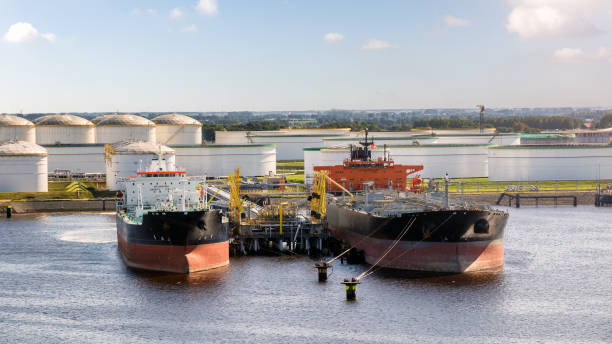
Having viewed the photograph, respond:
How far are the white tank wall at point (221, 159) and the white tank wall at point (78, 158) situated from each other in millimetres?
7370

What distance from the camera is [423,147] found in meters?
83.4

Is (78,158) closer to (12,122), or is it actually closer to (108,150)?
(12,122)

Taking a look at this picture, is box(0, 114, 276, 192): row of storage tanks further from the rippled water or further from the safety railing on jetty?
the rippled water

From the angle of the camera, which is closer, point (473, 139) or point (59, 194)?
point (59, 194)

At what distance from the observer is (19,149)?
71.8 meters

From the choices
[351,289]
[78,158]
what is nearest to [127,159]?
[78,158]

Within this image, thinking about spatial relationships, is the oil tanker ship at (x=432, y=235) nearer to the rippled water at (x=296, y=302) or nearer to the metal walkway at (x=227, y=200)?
the rippled water at (x=296, y=302)

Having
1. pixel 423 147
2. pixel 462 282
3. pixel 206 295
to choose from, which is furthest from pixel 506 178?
pixel 206 295

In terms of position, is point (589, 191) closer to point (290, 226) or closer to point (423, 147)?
point (423, 147)

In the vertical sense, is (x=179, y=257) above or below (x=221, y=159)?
below

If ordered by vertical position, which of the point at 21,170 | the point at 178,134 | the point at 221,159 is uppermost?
the point at 178,134

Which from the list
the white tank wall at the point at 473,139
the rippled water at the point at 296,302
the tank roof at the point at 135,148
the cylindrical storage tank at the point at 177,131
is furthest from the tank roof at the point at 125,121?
the rippled water at the point at 296,302

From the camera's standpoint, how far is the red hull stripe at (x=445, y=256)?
35.3 meters

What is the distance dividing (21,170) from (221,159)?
63.8 ft
